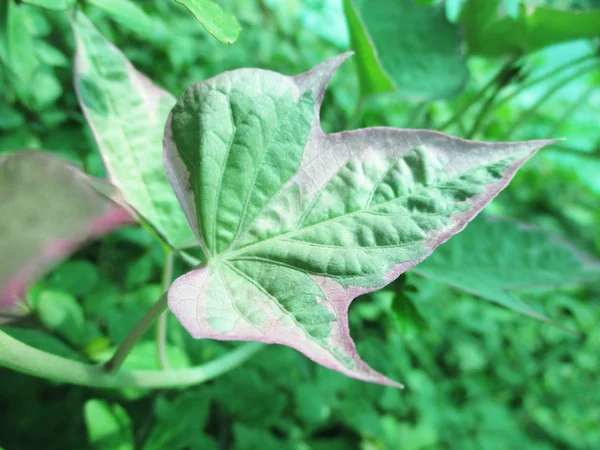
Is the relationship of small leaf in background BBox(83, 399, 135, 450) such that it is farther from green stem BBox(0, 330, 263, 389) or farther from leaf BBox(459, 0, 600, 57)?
leaf BBox(459, 0, 600, 57)

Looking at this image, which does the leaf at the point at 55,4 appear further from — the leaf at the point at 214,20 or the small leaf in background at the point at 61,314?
the small leaf in background at the point at 61,314

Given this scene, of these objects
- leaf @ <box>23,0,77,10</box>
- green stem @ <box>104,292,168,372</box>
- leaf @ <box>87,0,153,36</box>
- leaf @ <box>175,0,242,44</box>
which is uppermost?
leaf @ <box>175,0,242,44</box>

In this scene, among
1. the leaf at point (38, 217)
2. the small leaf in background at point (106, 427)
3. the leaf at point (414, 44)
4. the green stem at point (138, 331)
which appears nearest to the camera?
the leaf at point (38, 217)

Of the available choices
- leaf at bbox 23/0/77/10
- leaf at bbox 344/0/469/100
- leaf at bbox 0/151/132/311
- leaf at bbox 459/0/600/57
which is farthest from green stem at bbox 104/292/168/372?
leaf at bbox 459/0/600/57

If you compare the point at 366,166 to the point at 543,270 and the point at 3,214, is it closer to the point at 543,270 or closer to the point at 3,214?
the point at 3,214

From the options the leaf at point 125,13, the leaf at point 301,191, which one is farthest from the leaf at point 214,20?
the leaf at point 125,13
